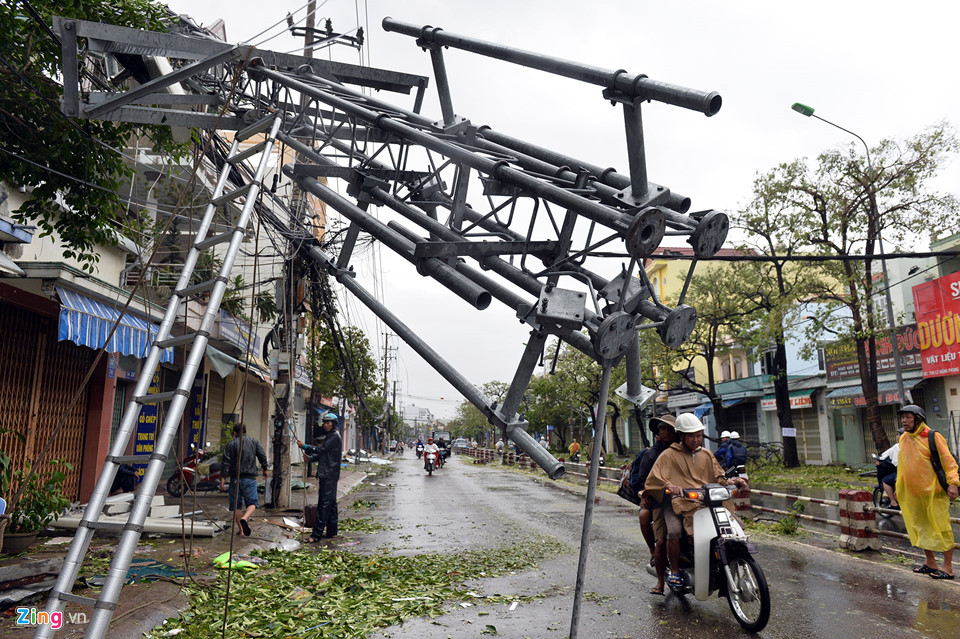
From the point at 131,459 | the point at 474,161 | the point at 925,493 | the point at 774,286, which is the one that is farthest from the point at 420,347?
the point at 774,286

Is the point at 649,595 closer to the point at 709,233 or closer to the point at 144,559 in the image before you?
the point at 709,233

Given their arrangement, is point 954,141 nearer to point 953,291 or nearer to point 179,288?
point 953,291

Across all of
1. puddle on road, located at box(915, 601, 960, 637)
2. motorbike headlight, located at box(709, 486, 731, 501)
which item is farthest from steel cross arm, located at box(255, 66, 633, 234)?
puddle on road, located at box(915, 601, 960, 637)

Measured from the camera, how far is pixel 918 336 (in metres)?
26.5

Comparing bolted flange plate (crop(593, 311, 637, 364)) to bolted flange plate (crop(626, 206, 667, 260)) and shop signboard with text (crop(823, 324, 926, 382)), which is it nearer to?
bolted flange plate (crop(626, 206, 667, 260))

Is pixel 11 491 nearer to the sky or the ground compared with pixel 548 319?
nearer to the ground

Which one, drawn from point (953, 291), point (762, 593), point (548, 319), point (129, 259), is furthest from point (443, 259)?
point (953, 291)

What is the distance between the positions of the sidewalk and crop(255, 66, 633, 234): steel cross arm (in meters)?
3.10

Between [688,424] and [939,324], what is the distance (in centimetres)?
2382

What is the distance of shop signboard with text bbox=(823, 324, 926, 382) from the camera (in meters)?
27.0

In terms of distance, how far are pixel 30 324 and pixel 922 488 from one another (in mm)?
13608

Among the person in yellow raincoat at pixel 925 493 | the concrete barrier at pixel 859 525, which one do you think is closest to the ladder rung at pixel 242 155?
the person in yellow raincoat at pixel 925 493

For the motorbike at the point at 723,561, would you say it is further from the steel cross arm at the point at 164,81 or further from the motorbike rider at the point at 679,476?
the steel cross arm at the point at 164,81

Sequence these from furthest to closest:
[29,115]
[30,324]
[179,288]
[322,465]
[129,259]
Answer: [129,259] → [30,324] → [322,465] → [29,115] → [179,288]
